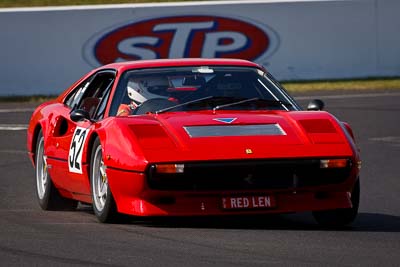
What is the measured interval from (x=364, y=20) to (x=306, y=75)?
172 cm

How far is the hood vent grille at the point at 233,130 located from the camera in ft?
27.0

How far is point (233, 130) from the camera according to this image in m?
8.32

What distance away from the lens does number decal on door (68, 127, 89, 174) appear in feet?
29.8

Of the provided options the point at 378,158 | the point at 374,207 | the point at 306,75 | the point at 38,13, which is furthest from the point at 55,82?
the point at 374,207

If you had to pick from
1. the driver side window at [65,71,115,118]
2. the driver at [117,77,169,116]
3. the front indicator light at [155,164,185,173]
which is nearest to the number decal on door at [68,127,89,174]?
the driver side window at [65,71,115,118]

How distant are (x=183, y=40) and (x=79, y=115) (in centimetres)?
1637

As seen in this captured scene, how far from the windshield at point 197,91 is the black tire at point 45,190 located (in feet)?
4.33

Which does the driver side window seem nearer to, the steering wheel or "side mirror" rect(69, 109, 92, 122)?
"side mirror" rect(69, 109, 92, 122)

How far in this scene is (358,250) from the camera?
7.07 m

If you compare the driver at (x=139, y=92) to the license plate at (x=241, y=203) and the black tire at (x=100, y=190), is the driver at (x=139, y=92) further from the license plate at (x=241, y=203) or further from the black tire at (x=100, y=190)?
the license plate at (x=241, y=203)

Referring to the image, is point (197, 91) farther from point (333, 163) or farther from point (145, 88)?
point (333, 163)

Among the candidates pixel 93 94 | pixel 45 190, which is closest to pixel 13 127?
pixel 45 190

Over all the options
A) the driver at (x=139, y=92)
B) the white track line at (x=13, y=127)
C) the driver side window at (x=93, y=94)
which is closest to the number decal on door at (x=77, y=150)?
the driver side window at (x=93, y=94)

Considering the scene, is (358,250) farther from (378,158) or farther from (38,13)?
(38,13)
